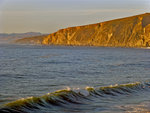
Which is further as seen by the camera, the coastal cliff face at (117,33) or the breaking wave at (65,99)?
the coastal cliff face at (117,33)

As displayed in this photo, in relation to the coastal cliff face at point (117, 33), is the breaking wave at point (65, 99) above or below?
below

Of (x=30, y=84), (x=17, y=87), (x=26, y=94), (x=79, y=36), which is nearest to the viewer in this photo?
(x=26, y=94)

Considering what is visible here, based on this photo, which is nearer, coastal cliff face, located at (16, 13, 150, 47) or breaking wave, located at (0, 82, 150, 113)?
breaking wave, located at (0, 82, 150, 113)

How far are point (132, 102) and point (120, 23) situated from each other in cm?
16507

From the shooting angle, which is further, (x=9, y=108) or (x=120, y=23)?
(x=120, y=23)

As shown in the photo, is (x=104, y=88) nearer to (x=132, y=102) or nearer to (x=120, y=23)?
(x=132, y=102)

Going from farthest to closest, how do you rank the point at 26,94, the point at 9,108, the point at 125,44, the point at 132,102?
1. the point at 125,44
2. the point at 26,94
3. the point at 132,102
4. the point at 9,108

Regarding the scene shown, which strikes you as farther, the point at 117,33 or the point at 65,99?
the point at 117,33

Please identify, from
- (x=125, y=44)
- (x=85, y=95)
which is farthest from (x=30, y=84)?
(x=125, y=44)

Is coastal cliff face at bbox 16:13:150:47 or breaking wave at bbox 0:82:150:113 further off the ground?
coastal cliff face at bbox 16:13:150:47

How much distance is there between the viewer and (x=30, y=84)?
17188mm

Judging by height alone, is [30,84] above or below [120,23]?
below

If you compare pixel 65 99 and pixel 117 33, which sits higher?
pixel 117 33

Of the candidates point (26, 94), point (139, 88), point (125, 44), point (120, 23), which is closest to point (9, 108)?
point (26, 94)
